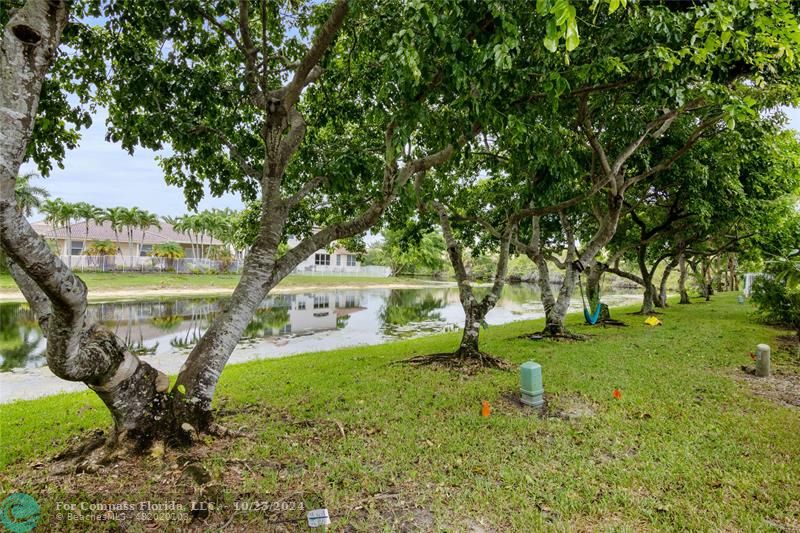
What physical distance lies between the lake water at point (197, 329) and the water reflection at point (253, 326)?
20 millimetres

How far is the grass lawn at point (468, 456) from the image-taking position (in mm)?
2822

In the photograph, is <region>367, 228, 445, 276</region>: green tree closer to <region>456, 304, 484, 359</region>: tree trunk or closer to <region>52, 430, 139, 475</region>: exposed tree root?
<region>456, 304, 484, 359</region>: tree trunk

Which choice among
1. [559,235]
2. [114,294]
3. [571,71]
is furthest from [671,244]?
[114,294]

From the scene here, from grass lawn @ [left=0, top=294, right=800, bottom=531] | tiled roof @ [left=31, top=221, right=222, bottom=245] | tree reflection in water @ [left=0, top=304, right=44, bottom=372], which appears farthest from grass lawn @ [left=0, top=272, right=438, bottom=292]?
grass lawn @ [left=0, top=294, right=800, bottom=531]

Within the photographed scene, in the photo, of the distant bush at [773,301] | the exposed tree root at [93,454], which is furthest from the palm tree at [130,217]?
the distant bush at [773,301]

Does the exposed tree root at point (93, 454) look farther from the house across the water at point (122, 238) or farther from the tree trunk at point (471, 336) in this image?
the house across the water at point (122, 238)

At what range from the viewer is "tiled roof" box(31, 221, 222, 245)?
1300 inches

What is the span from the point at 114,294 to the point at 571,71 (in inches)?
1088

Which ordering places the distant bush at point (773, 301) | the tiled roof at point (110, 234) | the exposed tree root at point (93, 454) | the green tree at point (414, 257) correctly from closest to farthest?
the exposed tree root at point (93, 454)
the distant bush at point (773, 301)
the tiled roof at point (110, 234)
the green tree at point (414, 257)

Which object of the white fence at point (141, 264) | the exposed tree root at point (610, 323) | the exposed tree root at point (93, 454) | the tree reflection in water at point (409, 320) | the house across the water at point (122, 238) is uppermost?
the house across the water at point (122, 238)

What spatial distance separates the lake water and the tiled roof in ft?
60.8

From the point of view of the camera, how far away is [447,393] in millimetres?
5586

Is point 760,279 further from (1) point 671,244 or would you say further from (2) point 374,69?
(2) point 374,69

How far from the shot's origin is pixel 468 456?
3654mm
